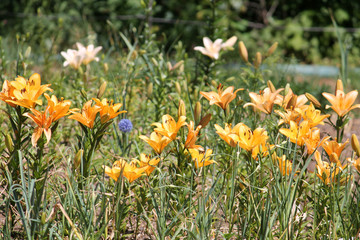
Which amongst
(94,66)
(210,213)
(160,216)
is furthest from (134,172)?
(94,66)

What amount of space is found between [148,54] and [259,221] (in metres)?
1.79

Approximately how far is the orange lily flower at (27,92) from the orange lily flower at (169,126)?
438mm

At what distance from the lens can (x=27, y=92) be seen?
1.61 metres

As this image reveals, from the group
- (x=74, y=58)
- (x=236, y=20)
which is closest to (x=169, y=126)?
(x=74, y=58)

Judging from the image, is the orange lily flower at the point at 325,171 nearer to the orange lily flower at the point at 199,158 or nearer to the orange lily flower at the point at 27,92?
the orange lily flower at the point at 199,158

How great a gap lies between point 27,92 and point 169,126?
55 cm

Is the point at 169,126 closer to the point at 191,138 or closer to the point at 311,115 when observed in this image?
the point at 191,138

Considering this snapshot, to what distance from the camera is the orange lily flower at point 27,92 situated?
151 cm

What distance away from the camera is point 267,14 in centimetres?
795

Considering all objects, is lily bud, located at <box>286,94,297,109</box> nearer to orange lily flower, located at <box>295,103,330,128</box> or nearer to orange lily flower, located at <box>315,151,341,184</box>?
orange lily flower, located at <box>295,103,330,128</box>

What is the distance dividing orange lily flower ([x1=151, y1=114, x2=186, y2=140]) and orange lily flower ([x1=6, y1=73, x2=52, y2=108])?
438 mm

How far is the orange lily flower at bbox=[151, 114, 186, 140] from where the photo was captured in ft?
5.10

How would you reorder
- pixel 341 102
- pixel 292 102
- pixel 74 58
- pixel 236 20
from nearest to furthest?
pixel 341 102 → pixel 292 102 → pixel 74 58 → pixel 236 20

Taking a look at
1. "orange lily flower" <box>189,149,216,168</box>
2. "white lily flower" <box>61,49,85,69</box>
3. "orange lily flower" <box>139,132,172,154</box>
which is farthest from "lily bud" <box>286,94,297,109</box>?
"white lily flower" <box>61,49,85,69</box>
